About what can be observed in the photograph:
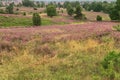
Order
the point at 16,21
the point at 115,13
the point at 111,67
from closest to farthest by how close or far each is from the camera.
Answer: the point at 111,67 < the point at 16,21 < the point at 115,13

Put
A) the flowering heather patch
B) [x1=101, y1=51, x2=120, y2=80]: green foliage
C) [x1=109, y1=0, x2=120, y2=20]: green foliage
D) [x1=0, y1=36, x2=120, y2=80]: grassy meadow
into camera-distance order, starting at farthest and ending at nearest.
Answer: [x1=109, y1=0, x2=120, y2=20]: green foliage < the flowering heather patch < [x1=0, y1=36, x2=120, y2=80]: grassy meadow < [x1=101, y1=51, x2=120, y2=80]: green foliage

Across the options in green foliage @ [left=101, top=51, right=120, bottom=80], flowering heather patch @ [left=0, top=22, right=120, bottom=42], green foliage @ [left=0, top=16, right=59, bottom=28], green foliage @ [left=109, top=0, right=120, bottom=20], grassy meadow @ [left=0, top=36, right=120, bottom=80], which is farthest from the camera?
green foliage @ [left=109, top=0, right=120, bottom=20]

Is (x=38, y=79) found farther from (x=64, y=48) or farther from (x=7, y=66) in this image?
(x=64, y=48)

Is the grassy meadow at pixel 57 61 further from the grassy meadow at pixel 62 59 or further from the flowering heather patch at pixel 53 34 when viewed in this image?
the flowering heather patch at pixel 53 34

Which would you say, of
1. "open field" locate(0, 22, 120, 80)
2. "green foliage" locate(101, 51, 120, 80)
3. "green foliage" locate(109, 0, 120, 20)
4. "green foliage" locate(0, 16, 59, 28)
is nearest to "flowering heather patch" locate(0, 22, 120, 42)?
"open field" locate(0, 22, 120, 80)

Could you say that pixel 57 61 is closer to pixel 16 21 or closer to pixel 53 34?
pixel 53 34

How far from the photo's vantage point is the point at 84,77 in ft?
37.9

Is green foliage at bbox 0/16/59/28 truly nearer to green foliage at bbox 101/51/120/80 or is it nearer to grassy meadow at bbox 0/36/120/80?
grassy meadow at bbox 0/36/120/80

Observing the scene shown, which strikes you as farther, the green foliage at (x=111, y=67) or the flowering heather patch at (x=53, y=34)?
the flowering heather patch at (x=53, y=34)

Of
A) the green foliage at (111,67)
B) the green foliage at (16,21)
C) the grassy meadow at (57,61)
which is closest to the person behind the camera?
the green foliage at (111,67)

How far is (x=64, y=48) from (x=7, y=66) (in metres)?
4.68

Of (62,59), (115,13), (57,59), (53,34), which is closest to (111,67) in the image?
(62,59)

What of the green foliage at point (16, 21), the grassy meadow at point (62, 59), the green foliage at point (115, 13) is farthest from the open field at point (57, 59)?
the green foliage at point (115, 13)

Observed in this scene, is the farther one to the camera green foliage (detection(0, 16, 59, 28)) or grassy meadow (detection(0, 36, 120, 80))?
green foliage (detection(0, 16, 59, 28))
